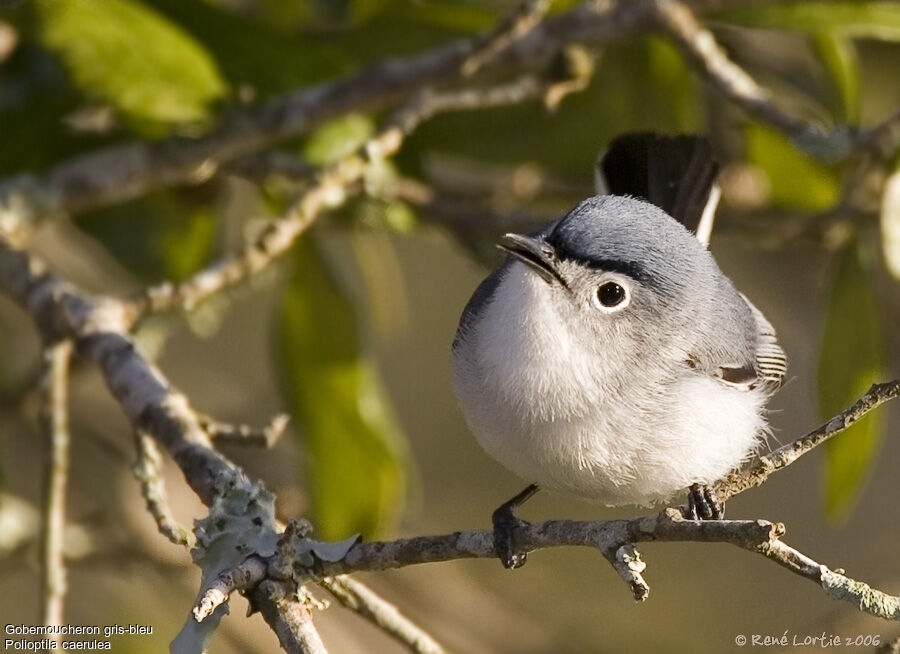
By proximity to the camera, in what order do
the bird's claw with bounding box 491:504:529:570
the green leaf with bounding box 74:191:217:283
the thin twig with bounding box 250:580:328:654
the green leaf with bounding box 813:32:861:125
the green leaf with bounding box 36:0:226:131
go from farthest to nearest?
the green leaf with bounding box 74:191:217:283 < the green leaf with bounding box 813:32:861:125 < the green leaf with bounding box 36:0:226:131 < the bird's claw with bounding box 491:504:529:570 < the thin twig with bounding box 250:580:328:654

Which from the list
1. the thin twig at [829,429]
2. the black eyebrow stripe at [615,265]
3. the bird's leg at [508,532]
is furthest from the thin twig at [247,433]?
the thin twig at [829,429]

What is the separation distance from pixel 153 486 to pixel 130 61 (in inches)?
33.6

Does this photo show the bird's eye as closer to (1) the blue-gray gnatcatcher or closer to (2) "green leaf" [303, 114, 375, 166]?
(1) the blue-gray gnatcatcher

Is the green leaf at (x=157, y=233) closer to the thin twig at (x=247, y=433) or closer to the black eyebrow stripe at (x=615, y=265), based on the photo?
the thin twig at (x=247, y=433)

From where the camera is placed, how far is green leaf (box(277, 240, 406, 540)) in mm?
2820

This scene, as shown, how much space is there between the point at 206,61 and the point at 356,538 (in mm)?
1182

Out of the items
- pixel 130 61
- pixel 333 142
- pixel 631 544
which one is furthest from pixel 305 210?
pixel 631 544

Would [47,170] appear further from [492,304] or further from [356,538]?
[356,538]

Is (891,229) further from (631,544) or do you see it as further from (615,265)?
(631,544)

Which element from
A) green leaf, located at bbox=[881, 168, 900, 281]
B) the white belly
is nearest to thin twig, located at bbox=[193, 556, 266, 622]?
the white belly

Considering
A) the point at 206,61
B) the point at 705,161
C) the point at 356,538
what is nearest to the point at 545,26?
A: the point at 705,161

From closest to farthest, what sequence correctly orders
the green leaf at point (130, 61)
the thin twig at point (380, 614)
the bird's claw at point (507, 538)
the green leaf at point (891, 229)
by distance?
1. the bird's claw at point (507, 538)
2. the thin twig at point (380, 614)
3. the green leaf at point (130, 61)
4. the green leaf at point (891, 229)

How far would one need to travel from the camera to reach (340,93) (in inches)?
104

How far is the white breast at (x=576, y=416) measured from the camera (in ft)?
6.93
